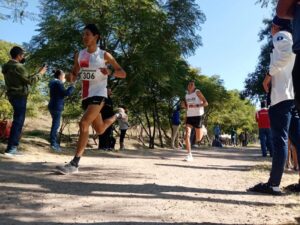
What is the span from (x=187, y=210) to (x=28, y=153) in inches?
270

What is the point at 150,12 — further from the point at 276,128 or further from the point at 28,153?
the point at 276,128

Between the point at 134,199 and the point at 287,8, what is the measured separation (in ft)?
8.54

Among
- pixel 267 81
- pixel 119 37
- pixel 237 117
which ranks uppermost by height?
Result: pixel 237 117

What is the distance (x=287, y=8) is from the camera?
341 centimetres

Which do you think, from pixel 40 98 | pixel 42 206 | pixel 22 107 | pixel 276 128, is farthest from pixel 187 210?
pixel 40 98

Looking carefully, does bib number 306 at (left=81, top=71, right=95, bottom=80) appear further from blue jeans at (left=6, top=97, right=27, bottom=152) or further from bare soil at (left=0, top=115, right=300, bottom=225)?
blue jeans at (left=6, top=97, right=27, bottom=152)

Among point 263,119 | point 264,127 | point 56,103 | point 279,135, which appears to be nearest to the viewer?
point 279,135

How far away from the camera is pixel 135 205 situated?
445 centimetres

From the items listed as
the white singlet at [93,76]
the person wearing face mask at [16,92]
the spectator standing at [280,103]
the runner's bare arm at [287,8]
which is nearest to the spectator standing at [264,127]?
the person wearing face mask at [16,92]

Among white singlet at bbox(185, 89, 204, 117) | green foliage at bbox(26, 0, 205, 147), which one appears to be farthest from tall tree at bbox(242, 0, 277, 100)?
white singlet at bbox(185, 89, 204, 117)

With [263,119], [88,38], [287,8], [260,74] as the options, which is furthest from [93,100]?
[260,74]

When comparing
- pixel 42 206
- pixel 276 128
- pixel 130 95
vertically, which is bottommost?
pixel 42 206

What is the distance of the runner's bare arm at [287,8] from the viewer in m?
3.38

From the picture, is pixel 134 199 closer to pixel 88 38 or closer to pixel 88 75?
pixel 88 75
